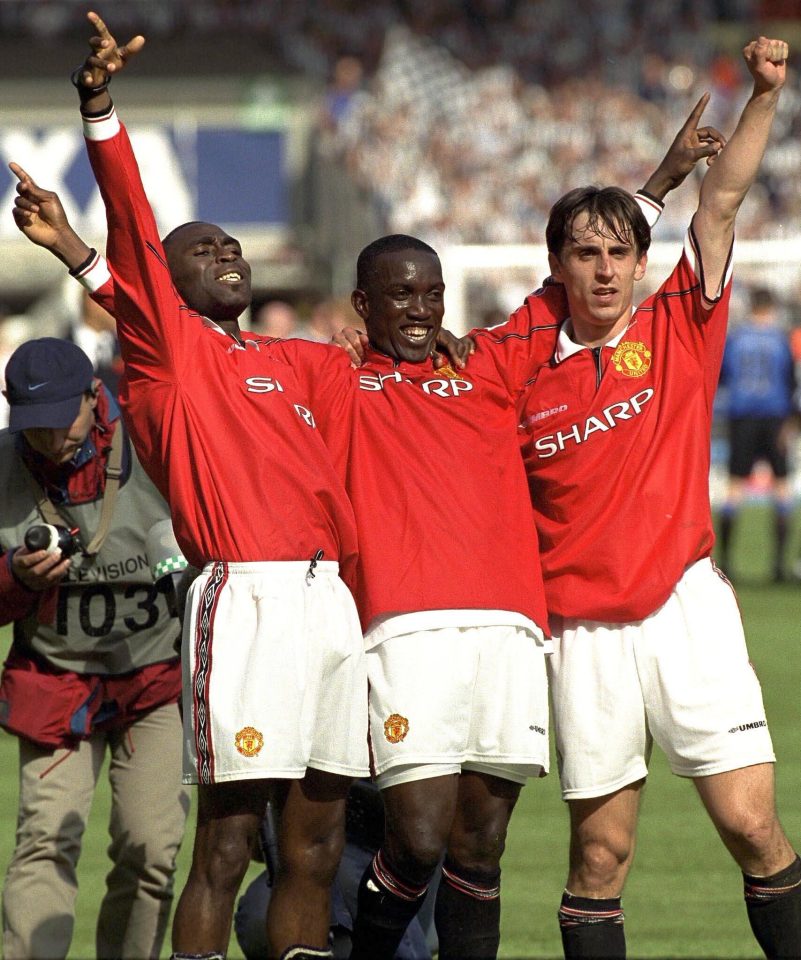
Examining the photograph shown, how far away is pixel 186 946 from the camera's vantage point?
3869 mm

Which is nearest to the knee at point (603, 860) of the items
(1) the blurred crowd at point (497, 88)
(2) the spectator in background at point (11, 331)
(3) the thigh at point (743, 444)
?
(3) the thigh at point (743, 444)

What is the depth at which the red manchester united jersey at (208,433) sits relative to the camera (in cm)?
396

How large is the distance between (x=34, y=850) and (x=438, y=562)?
1.45 meters

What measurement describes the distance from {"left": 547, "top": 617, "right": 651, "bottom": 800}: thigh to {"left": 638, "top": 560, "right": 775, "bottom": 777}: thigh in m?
0.05

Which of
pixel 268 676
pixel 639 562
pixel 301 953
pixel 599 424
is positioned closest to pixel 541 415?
pixel 599 424

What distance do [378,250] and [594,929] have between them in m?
1.86

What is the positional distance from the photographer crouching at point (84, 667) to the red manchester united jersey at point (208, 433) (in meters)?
0.53

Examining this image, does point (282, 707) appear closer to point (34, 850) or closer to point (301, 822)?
point (301, 822)

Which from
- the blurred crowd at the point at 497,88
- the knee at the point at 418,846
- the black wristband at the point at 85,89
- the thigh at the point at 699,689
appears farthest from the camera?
the blurred crowd at the point at 497,88

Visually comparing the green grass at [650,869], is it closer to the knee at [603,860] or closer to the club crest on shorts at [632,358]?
the knee at [603,860]

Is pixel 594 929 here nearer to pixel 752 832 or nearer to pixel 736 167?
pixel 752 832

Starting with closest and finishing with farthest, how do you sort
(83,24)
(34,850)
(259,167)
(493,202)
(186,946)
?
(186,946), (34,850), (493,202), (259,167), (83,24)

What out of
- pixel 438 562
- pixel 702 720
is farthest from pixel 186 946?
pixel 702 720

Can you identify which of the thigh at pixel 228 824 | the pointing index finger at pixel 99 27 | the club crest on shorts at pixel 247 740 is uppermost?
the pointing index finger at pixel 99 27
